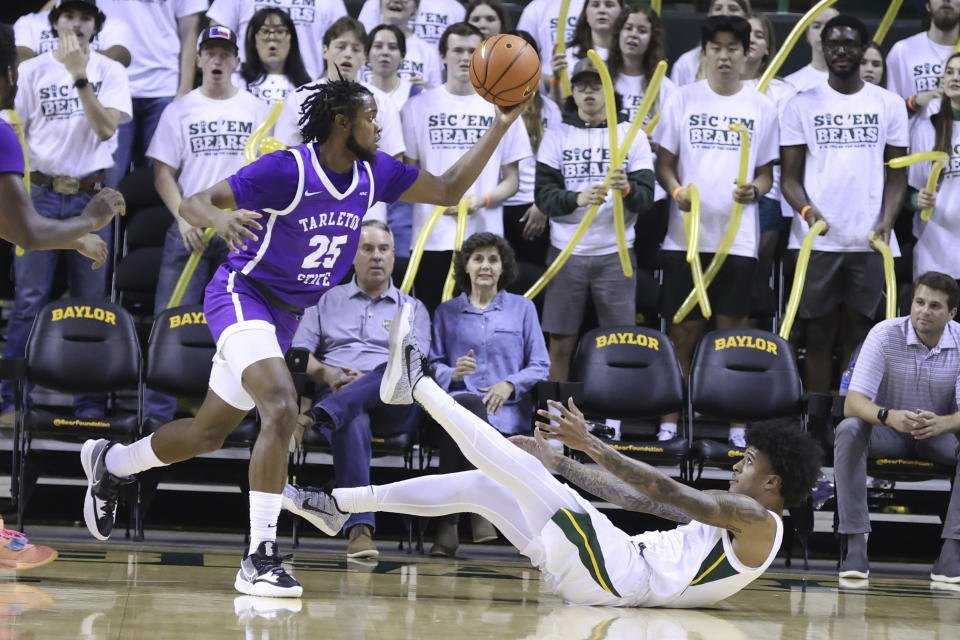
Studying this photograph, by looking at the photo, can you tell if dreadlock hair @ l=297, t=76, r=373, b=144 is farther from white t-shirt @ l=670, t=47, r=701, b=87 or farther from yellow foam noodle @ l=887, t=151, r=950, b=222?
white t-shirt @ l=670, t=47, r=701, b=87

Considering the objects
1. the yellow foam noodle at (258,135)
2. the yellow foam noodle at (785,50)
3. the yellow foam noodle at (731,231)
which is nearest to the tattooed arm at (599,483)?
the yellow foam noodle at (731,231)

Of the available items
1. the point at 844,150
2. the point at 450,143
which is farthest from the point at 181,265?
the point at 844,150

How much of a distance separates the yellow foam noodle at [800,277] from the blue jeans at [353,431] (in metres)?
2.64

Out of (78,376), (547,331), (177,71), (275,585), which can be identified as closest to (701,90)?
(547,331)

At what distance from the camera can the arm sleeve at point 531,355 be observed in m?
6.54

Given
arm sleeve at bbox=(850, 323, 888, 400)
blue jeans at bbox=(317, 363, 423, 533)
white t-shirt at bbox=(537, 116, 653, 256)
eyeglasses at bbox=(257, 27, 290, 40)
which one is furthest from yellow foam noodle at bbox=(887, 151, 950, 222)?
eyeglasses at bbox=(257, 27, 290, 40)

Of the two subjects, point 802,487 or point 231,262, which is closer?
point 802,487

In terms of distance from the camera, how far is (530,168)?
26.0 ft

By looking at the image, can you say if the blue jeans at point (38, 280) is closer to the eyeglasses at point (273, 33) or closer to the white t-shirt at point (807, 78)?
the eyeglasses at point (273, 33)

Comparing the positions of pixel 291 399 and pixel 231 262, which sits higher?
pixel 231 262

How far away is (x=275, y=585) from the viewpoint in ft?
14.0

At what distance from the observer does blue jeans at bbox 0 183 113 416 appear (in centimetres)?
704

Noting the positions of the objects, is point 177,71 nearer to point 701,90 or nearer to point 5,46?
point 701,90

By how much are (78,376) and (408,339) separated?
2.68 m
